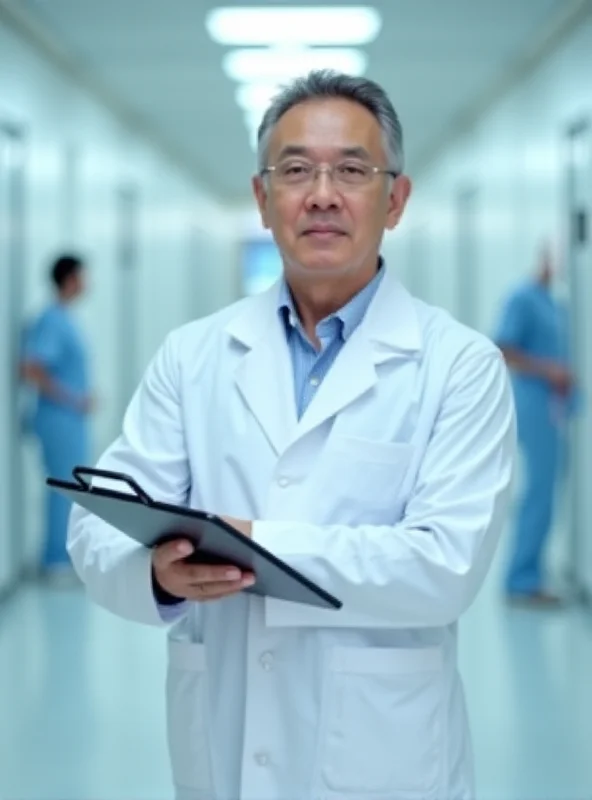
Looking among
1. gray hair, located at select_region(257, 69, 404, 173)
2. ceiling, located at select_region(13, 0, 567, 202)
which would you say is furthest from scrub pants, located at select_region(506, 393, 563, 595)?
gray hair, located at select_region(257, 69, 404, 173)

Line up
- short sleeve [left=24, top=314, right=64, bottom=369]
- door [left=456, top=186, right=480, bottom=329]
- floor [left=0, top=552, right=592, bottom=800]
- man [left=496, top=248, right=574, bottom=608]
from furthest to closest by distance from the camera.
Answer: door [left=456, top=186, right=480, bottom=329] → short sleeve [left=24, top=314, right=64, bottom=369] → man [left=496, top=248, right=574, bottom=608] → floor [left=0, top=552, right=592, bottom=800]

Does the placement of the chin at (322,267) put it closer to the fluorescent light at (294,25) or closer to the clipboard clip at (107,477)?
the clipboard clip at (107,477)

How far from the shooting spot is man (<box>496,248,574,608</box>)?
7.46 m

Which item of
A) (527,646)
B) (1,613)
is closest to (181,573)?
(527,646)

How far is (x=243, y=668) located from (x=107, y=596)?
21 centimetres

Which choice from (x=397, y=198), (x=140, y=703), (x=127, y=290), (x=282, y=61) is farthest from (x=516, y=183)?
(x=397, y=198)

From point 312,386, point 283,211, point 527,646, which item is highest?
point 283,211

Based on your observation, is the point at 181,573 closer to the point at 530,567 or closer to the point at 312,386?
the point at 312,386

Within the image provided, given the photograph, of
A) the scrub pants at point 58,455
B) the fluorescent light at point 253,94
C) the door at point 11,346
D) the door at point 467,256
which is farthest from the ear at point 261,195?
the door at point 467,256

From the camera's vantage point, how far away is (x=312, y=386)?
2.19m

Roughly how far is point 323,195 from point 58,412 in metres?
6.09

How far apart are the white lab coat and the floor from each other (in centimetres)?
232

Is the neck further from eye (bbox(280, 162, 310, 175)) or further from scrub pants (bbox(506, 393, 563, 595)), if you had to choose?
scrub pants (bbox(506, 393, 563, 595))

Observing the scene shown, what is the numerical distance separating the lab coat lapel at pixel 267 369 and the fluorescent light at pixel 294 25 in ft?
19.0
